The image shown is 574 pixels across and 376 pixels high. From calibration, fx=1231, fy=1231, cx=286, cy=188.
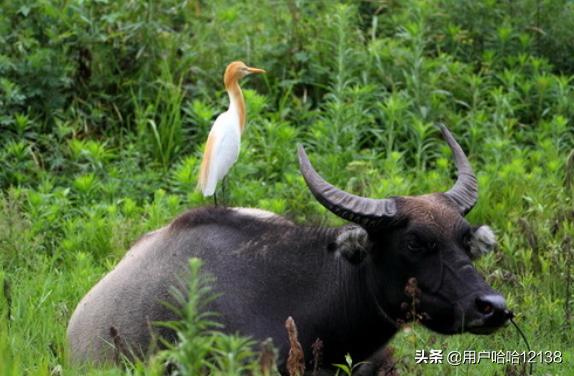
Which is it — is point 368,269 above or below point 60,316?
above

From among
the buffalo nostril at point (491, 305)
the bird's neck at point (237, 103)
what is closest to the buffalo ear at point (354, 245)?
the buffalo nostril at point (491, 305)

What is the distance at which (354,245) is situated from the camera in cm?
645

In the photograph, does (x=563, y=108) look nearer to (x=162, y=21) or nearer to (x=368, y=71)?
(x=368, y=71)

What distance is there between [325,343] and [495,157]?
13.1 ft

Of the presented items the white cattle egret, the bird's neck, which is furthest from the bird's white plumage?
the bird's neck

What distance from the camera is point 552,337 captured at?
7.52 m

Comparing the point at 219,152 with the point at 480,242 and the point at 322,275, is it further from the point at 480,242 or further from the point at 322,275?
the point at 480,242

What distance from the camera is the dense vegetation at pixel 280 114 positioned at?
8.67 metres

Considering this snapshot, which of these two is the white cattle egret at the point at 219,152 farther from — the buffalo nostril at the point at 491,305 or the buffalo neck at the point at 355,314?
the buffalo nostril at the point at 491,305

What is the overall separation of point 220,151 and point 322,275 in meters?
2.04

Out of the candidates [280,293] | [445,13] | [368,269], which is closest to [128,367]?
[280,293]

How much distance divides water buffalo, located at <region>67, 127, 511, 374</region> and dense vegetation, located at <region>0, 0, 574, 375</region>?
48.3 inches

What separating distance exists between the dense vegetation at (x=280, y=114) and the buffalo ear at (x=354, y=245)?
171 cm

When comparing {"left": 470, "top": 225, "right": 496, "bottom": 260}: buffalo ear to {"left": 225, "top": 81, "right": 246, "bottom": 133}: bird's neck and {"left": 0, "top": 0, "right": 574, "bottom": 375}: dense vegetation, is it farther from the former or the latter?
{"left": 225, "top": 81, "right": 246, "bottom": 133}: bird's neck
